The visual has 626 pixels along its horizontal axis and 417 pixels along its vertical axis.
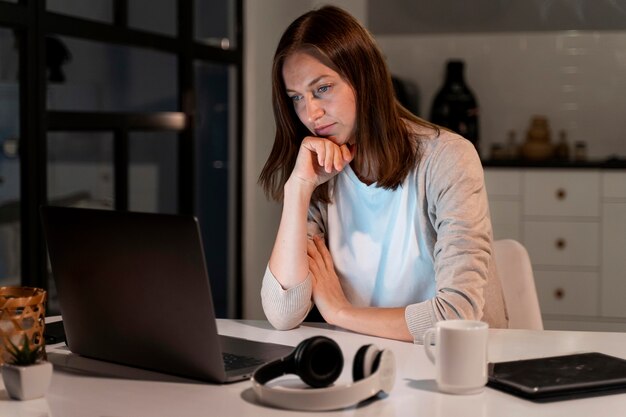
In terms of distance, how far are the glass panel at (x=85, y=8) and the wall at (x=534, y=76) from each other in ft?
7.20

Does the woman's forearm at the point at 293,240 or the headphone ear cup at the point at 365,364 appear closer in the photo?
the headphone ear cup at the point at 365,364

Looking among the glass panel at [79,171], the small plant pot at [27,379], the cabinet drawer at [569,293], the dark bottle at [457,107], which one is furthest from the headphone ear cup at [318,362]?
the dark bottle at [457,107]

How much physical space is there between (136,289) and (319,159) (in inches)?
25.3

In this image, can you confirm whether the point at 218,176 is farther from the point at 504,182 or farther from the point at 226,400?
the point at 226,400

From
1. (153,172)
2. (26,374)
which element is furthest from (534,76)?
(26,374)

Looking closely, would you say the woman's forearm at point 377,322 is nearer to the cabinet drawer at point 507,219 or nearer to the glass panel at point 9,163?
the glass panel at point 9,163

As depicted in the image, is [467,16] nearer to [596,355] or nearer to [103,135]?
[103,135]

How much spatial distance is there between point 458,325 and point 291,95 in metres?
0.82

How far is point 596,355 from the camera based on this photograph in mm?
1614

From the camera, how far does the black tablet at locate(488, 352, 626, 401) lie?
4.66 feet

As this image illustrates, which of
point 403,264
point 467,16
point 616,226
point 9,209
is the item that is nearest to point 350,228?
point 403,264

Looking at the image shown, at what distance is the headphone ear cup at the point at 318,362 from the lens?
1.41 m

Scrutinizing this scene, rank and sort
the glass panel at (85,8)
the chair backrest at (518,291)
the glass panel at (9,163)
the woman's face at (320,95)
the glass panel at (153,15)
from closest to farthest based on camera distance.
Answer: the woman's face at (320,95), the chair backrest at (518,291), the glass panel at (9,163), the glass panel at (85,8), the glass panel at (153,15)

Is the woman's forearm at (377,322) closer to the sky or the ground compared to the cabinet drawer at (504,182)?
closer to the ground
